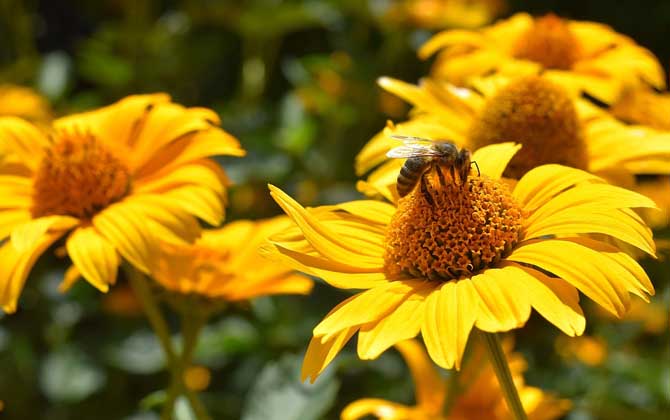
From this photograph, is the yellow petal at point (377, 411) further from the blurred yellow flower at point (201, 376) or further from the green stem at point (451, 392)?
the blurred yellow flower at point (201, 376)

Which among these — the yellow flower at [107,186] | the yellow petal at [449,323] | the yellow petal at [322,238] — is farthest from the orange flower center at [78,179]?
the yellow petal at [449,323]

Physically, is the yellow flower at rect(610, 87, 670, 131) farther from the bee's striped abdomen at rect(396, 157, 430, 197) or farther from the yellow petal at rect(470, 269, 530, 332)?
the yellow petal at rect(470, 269, 530, 332)

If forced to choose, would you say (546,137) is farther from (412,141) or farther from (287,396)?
(287,396)

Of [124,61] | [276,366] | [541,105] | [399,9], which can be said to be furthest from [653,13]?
[276,366]

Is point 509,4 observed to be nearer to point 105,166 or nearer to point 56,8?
point 56,8

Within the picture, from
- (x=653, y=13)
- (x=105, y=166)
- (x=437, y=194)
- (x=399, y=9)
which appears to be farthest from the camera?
(x=653, y=13)

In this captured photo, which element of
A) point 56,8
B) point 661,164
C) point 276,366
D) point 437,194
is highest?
point 437,194

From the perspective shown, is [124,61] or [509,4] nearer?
[124,61]
